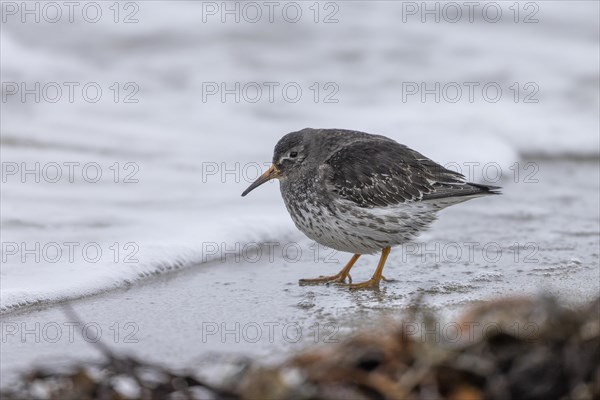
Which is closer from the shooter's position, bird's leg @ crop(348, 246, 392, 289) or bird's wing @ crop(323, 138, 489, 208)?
bird's leg @ crop(348, 246, 392, 289)

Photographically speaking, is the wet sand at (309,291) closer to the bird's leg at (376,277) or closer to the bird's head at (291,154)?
the bird's leg at (376,277)

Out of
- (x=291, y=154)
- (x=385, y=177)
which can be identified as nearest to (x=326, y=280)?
(x=385, y=177)

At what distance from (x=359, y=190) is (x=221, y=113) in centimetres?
395

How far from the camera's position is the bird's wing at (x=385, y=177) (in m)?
6.49

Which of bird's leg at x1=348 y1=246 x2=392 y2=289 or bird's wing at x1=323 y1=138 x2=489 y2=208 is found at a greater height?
bird's wing at x1=323 y1=138 x2=489 y2=208

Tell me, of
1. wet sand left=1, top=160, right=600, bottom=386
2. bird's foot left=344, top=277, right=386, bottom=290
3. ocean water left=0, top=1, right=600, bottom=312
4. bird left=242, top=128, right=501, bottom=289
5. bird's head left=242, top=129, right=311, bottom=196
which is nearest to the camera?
wet sand left=1, top=160, right=600, bottom=386

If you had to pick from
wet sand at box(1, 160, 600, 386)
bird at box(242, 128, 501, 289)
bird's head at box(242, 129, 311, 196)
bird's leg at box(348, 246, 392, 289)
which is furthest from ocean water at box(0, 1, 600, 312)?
bird's leg at box(348, 246, 392, 289)

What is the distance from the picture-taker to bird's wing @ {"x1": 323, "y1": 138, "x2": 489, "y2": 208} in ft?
21.3

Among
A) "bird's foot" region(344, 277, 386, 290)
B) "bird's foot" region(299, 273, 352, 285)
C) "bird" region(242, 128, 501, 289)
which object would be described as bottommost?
"bird's foot" region(344, 277, 386, 290)

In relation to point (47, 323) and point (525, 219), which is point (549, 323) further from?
point (525, 219)

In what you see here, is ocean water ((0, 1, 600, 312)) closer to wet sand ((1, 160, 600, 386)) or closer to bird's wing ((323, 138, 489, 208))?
wet sand ((1, 160, 600, 386))

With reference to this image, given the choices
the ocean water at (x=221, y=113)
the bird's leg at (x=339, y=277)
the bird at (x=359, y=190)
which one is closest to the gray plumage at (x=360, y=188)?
the bird at (x=359, y=190)

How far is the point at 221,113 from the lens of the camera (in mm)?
10117

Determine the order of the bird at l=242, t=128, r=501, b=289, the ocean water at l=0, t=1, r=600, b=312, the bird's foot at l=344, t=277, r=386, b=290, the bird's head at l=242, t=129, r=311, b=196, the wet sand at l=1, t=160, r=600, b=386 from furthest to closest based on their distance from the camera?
the ocean water at l=0, t=1, r=600, b=312 < the bird's head at l=242, t=129, r=311, b=196 < the bird at l=242, t=128, r=501, b=289 < the bird's foot at l=344, t=277, r=386, b=290 < the wet sand at l=1, t=160, r=600, b=386
